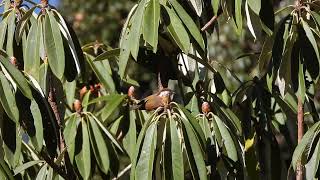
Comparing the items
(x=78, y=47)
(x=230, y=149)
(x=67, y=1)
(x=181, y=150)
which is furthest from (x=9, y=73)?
(x=67, y=1)

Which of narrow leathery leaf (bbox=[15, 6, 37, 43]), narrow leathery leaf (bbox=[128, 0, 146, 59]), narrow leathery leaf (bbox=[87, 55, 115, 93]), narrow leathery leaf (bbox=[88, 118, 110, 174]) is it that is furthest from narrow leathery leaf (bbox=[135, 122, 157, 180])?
narrow leathery leaf (bbox=[87, 55, 115, 93])

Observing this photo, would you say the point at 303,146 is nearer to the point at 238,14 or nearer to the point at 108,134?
the point at 238,14

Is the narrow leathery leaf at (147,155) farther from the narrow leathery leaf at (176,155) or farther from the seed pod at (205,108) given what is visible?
the seed pod at (205,108)

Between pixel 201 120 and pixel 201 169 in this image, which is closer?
pixel 201 169

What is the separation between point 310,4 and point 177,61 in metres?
0.30

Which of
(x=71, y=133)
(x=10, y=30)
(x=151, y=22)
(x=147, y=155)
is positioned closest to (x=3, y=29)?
(x=10, y=30)

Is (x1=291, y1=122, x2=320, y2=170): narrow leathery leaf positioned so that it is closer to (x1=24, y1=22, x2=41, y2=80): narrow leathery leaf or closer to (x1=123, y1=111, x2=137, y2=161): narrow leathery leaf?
(x1=123, y1=111, x2=137, y2=161): narrow leathery leaf

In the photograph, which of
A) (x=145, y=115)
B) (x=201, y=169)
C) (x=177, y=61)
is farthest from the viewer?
(x=145, y=115)

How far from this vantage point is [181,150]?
4.52 ft

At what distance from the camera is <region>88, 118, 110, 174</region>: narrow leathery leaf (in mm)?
1630

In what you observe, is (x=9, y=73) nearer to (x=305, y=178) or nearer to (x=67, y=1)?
(x=305, y=178)

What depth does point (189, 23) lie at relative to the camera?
1474 millimetres

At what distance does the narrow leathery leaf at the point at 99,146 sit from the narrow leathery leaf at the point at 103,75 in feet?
1.04

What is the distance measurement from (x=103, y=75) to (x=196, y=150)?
0.64 meters
